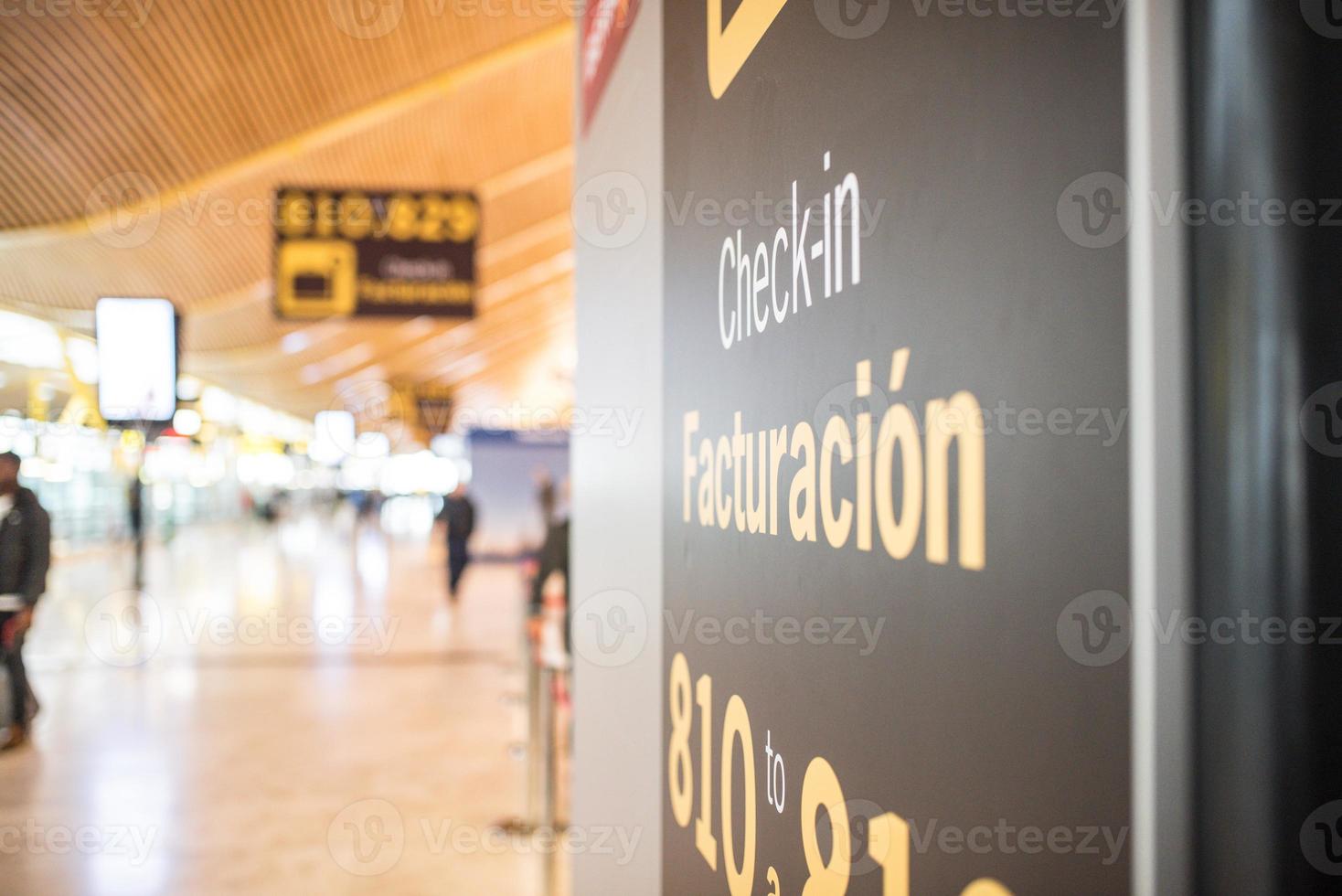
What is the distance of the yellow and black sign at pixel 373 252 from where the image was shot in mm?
9508

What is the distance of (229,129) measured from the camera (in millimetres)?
11578

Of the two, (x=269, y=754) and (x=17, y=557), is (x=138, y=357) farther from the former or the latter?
(x=269, y=754)

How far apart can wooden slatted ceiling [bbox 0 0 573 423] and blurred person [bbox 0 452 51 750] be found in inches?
66.3

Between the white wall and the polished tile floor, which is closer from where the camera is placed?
the white wall

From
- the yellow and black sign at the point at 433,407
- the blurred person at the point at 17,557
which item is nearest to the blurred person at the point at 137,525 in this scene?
the blurred person at the point at 17,557

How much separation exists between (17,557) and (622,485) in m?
6.30

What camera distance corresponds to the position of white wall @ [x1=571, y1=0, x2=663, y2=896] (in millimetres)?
2002

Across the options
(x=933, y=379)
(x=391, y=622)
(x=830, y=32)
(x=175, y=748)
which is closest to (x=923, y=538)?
(x=933, y=379)

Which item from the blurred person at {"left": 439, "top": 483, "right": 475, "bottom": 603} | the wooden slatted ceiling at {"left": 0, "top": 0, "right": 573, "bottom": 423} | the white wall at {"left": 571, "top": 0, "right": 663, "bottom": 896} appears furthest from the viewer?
the blurred person at {"left": 439, "top": 483, "right": 475, "bottom": 603}

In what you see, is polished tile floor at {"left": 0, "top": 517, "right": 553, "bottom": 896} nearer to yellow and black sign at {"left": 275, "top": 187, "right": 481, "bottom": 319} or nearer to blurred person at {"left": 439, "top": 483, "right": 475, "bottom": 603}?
blurred person at {"left": 439, "top": 483, "right": 475, "bottom": 603}

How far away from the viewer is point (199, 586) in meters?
17.9

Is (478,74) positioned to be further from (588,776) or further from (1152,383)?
(1152,383)

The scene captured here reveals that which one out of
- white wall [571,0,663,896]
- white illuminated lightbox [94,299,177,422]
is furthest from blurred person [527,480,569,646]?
white illuminated lightbox [94,299,177,422]

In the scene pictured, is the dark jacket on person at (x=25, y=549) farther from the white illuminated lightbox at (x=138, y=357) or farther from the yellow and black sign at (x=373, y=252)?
the yellow and black sign at (x=373, y=252)
